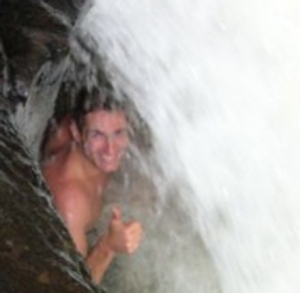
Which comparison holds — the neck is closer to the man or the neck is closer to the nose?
the man

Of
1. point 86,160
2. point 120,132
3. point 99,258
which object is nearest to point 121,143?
point 120,132

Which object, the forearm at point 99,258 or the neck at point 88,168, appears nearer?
the forearm at point 99,258

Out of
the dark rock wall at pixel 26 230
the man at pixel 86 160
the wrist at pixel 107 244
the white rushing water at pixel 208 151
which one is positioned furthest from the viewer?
the white rushing water at pixel 208 151

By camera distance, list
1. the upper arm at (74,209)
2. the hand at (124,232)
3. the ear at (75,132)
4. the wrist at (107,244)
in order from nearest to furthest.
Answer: the hand at (124,232)
the wrist at (107,244)
the upper arm at (74,209)
the ear at (75,132)

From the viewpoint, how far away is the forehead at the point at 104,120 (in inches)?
188

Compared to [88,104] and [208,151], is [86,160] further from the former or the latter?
[208,151]

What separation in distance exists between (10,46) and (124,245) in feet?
4.26

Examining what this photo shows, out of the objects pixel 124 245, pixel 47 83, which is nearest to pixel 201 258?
pixel 124 245

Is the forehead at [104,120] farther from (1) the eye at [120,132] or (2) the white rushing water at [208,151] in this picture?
(2) the white rushing water at [208,151]

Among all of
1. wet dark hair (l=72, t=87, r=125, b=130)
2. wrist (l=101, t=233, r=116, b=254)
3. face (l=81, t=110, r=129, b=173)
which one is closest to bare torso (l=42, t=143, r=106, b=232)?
face (l=81, t=110, r=129, b=173)

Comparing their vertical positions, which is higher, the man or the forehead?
the forehead

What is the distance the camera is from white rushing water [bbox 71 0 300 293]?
5.03 m

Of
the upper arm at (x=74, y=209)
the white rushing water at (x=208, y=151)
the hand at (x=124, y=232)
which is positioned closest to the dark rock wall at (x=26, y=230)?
the hand at (x=124, y=232)

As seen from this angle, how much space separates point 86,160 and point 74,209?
346 mm
